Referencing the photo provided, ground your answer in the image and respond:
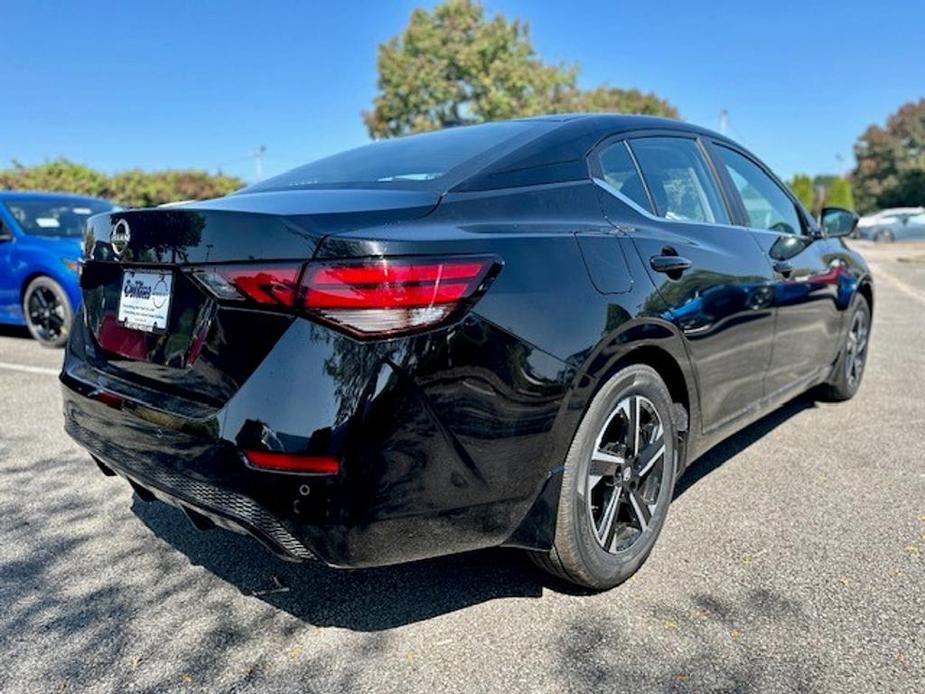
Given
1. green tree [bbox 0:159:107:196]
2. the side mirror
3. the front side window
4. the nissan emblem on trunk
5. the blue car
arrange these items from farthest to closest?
green tree [bbox 0:159:107:196] → the blue car → the side mirror → the front side window → the nissan emblem on trunk

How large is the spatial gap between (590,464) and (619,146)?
4.10 feet

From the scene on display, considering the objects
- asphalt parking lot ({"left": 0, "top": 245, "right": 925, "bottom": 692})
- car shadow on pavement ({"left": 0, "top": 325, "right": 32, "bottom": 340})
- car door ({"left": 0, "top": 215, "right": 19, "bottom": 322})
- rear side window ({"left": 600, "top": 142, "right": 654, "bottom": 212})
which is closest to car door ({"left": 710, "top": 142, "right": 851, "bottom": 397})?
asphalt parking lot ({"left": 0, "top": 245, "right": 925, "bottom": 692})

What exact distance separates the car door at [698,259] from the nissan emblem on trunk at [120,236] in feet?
4.88

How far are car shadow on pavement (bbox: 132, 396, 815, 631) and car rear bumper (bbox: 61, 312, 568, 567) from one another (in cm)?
43

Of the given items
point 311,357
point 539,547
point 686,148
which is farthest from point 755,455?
point 311,357

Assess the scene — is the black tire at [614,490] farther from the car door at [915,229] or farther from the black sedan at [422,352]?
the car door at [915,229]

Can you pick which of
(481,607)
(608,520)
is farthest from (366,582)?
(608,520)

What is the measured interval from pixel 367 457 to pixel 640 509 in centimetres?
117

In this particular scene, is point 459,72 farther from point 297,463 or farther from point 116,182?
point 297,463

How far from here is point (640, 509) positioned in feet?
8.23

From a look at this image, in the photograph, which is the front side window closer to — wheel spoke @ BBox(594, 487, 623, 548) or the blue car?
wheel spoke @ BBox(594, 487, 623, 548)

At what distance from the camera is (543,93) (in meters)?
30.7

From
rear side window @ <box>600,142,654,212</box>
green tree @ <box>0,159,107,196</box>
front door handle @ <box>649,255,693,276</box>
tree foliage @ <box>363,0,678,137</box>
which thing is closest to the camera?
front door handle @ <box>649,255,693,276</box>

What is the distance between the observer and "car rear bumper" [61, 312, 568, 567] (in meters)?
1.74
